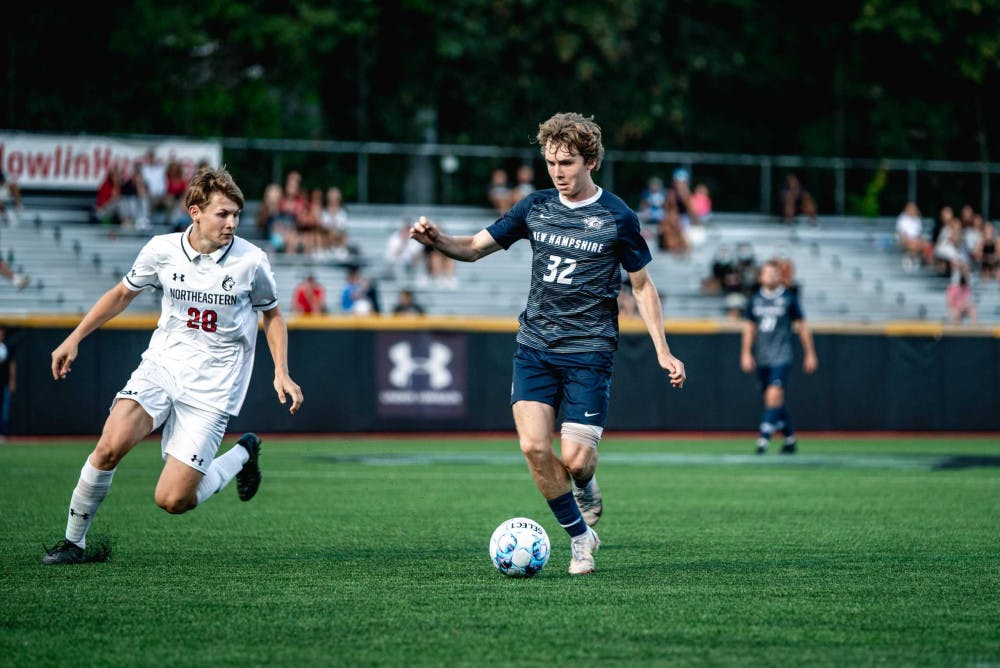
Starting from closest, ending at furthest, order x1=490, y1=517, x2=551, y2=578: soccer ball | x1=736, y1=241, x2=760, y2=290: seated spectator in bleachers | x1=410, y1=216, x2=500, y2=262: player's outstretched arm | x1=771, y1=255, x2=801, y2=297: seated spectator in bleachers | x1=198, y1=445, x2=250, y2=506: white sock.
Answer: x1=490, y1=517, x2=551, y2=578: soccer ball
x1=410, y1=216, x2=500, y2=262: player's outstretched arm
x1=198, y1=445, x2=250, y2=506: white sock
x1=771, y1=255, x2=801, y2=297: seated spectator in bleachers
x1=736, y1=241, x2=760, y2=290: seated spectator in bleachers

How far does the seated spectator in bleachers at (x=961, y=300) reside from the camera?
2939cm

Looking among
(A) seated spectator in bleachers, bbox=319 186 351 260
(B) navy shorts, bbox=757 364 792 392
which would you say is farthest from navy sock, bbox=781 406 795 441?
(A) seated spectator in bleachers, bbox=319 186 351 260

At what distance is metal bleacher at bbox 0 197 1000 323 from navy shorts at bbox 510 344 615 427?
56.2 feet

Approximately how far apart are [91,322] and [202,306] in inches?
24.2

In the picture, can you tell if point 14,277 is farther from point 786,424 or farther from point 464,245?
point 464,245

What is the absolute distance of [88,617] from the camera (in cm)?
676

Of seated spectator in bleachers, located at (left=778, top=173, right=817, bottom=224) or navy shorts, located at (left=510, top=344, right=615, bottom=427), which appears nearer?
navy shorts, located at (left=510, top=344, right=615, bottom=427)

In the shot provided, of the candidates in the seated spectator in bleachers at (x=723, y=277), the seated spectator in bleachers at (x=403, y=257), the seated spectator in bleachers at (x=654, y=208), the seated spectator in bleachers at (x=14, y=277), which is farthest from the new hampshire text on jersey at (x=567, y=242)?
the seated spectator in bleachers at (x=654, y=208)

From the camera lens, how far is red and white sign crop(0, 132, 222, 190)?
2641 cm

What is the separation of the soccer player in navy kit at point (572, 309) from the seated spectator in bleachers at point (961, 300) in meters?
22.2

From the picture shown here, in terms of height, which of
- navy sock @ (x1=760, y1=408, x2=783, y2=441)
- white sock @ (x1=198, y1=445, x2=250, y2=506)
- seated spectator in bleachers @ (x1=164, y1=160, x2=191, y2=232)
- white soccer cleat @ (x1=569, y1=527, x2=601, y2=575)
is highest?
seated spectator in bleachers @ (x1=164, y1=160, x2=191, y2=232)

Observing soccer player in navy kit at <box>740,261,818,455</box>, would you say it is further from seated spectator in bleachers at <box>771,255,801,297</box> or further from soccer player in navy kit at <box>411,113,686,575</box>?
soccer player in navy kit at <box>411,113,686,575</box>

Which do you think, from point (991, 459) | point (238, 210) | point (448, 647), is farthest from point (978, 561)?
point (991, 459)

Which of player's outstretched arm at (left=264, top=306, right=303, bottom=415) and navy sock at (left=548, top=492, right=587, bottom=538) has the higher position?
player's outstretched arm at (left=264, top=306, right=303, bottom=415)
